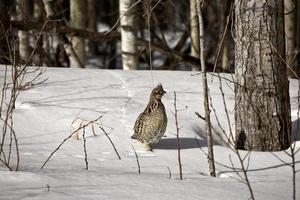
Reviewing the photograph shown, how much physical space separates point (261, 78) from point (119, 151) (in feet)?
5.43

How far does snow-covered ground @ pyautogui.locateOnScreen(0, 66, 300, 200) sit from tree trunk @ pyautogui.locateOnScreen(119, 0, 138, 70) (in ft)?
4.96

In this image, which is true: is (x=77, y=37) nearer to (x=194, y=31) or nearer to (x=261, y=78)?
(x=194, y=31)

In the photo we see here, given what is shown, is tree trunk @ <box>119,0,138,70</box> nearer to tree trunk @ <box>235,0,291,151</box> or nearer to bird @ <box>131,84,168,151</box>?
tree trunk @ <box>235,0,291,151</box>

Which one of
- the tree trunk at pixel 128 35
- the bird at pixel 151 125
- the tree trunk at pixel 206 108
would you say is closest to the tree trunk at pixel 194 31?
the tree trunk at pixel 128 35

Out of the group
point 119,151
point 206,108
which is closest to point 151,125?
point 119,151

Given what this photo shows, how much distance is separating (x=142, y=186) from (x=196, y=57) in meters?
8.15

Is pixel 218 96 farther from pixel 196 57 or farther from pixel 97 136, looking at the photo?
pixel 196 57

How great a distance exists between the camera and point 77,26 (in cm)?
1246

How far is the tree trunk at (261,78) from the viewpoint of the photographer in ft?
20.2

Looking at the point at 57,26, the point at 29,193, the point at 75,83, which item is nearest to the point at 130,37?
the point at 57,26

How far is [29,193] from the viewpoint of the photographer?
13.1 feet

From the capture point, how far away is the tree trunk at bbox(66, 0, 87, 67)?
481 inches

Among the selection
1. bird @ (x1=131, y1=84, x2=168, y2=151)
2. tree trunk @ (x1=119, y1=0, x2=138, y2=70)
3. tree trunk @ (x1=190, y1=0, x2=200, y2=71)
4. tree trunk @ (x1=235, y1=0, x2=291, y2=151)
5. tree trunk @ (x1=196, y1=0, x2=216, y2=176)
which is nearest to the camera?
tree trunk @ (x1=196, y1=0, x2=216, y2=176)

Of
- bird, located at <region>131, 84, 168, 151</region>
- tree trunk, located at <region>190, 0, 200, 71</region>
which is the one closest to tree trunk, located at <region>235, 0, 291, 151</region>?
bird, located at <region>131, 84, 168, 151</region>
